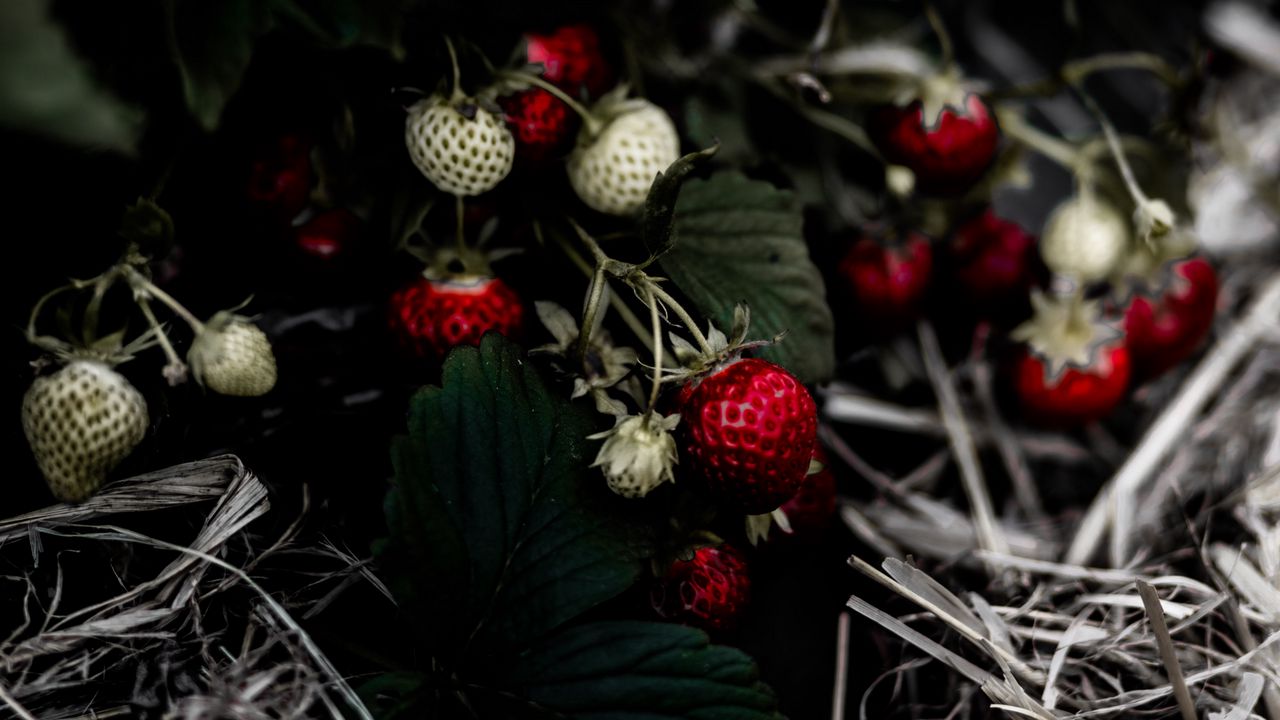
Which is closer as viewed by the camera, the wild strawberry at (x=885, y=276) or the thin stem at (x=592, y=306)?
the thin stem at (x=592, y=306)

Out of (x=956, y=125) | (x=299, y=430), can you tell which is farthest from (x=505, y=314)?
(x=956, y=125)

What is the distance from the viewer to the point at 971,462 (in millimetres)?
1010

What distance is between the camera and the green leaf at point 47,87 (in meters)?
0.62

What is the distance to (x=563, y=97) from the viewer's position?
27.6 inches

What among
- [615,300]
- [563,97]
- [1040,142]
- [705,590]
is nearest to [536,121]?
[563,97]

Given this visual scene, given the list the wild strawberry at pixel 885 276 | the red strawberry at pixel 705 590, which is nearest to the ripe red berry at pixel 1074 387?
the wild strawberry at pixel 885 276

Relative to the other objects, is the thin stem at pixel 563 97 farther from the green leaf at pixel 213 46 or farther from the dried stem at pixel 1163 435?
the dried stem at pixel 1163 435

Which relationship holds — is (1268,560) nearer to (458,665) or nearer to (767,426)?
(767,426)

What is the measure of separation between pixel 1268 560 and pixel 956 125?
478mm

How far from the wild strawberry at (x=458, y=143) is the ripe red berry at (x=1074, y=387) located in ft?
2.09

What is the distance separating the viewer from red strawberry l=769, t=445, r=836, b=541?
30.8 inches

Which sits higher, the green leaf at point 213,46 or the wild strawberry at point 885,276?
the green leaf at point 213,46

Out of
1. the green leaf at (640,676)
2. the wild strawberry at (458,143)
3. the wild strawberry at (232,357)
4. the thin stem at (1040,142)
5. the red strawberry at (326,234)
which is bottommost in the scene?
the green leaf at (640,676)

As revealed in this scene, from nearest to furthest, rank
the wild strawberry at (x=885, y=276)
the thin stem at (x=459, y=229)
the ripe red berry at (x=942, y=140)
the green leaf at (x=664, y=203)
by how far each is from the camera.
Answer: the green leaf at (x=664, y=203), the thin stem at (x=459, y=229), the ripe red berry at (x=942, y=140), the wild strawberry at (x=885, y=276)
